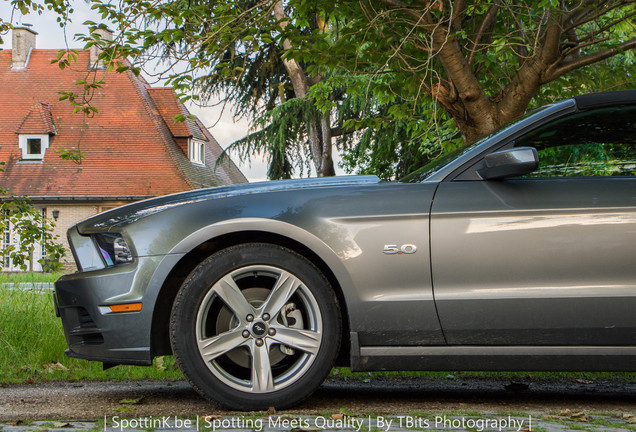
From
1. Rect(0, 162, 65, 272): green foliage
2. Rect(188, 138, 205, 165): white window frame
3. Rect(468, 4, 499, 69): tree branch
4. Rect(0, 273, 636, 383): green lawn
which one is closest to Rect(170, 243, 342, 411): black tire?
Rect(0, 273, 636, 383): green lawn

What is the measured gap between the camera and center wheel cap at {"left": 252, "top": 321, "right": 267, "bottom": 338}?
3918mm

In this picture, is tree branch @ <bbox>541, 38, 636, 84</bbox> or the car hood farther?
tree branch @ <bbox>541, 38, 636, 84</bbox>

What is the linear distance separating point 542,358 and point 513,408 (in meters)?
0.39

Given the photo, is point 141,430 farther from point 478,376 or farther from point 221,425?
point 478,376

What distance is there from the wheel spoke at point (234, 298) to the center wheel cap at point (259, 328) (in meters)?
0.06

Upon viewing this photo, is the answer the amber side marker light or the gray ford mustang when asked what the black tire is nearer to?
the gray ford mustang

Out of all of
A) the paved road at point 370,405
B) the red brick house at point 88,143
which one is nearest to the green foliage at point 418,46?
the paved road at point 370,405

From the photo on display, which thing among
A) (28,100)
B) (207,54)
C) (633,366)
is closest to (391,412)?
(633,366)

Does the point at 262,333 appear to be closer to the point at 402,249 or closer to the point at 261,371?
the point at 261,371

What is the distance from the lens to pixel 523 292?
12.6 ft

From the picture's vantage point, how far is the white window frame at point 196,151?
1371 inches

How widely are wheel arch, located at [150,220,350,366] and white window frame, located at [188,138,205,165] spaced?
31.0 m

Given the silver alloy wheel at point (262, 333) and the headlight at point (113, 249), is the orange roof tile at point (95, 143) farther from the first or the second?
the silver alloy wheel at point (262, 333)

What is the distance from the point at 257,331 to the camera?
3.92 m
